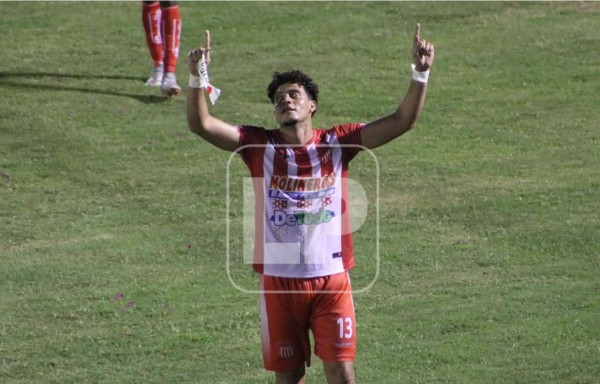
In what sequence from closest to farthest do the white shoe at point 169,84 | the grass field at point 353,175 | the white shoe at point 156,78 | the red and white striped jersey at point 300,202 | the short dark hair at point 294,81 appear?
the red and white striped jersey at point 300,202 → the short dark hair at point 294,81 → the grass field at point 353,175 → the white shoe at point 169,84 → the white shoe at point 156,78

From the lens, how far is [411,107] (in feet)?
27.5

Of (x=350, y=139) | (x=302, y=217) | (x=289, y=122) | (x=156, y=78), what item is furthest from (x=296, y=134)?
(x=156, y=78)

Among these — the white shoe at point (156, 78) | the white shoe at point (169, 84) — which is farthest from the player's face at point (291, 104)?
the white shoe at point (156, 78)

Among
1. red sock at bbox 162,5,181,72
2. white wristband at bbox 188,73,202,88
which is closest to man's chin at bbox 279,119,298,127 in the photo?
white wristband at bbox 188,73,202,88

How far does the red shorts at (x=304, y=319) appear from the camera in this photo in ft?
27.4

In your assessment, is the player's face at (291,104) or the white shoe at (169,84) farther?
the white shoe at (169,84)

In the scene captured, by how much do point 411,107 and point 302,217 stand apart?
3.13ft

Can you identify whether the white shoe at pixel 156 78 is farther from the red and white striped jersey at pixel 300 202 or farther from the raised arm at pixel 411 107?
the raised arm at pixel 411 107

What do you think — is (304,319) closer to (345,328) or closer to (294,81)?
(345,328)

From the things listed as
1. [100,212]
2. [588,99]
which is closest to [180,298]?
[100,212]

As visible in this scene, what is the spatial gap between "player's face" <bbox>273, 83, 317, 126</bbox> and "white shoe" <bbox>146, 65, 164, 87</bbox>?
916 centimetres

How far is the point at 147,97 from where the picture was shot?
1752 centimetres

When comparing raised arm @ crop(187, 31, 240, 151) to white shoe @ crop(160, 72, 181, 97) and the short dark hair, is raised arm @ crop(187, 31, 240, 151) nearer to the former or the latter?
the short dark hair

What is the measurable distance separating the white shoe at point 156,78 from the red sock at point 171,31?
19.1 inches
